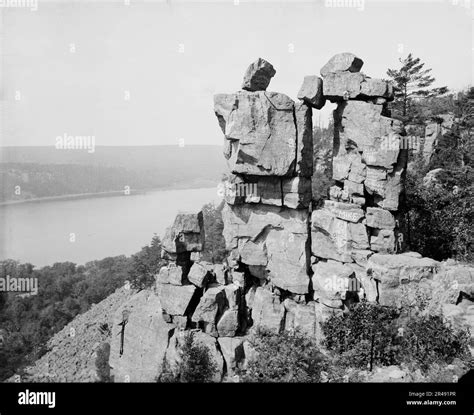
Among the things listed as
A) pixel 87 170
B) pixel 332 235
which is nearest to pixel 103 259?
pixel 87 170

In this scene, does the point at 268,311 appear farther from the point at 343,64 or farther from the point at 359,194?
the point at 343,64

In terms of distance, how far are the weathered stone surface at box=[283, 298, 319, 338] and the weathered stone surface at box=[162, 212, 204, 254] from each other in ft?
15.1

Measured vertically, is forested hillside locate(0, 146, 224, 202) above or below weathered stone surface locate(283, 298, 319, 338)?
above

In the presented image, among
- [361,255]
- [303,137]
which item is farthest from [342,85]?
[361,255]

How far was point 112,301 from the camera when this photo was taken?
2422 centimetres

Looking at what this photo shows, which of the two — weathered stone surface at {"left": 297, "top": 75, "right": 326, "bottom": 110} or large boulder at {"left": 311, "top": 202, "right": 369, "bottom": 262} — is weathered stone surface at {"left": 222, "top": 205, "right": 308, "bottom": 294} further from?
weathered stone surface at {"left": 297, "top": 75, "right": 326, "bottom": 110}

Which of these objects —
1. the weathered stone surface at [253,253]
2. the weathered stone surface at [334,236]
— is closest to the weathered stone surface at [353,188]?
the weathered stone surface at [334,236]

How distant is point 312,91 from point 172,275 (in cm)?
958

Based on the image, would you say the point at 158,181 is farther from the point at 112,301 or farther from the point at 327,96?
the point at 327,96

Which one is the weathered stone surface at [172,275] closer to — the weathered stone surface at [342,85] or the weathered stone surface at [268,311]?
the weathered stone surface at [268,311]

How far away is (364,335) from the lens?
11.3m

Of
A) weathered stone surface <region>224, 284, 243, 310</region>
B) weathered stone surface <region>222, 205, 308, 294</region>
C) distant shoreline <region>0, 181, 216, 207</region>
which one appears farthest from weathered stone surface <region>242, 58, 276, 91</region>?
distant shoreline <region>0, 181, 216, 207</region>

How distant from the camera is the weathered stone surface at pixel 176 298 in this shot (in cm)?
1323

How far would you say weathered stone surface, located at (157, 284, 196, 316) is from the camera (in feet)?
43.4
